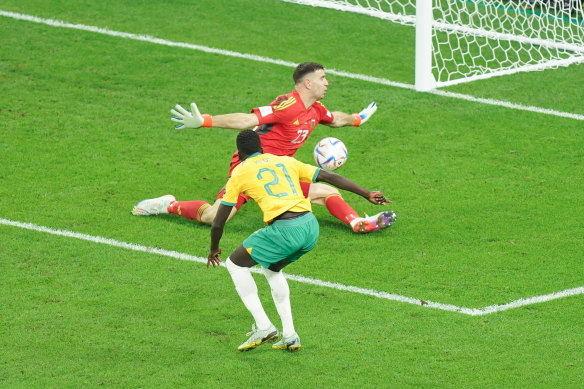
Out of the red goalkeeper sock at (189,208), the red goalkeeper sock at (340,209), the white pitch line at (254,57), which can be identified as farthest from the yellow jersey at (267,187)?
the white pitch line at (254,57)

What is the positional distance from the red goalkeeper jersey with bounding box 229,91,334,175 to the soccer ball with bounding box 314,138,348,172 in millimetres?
239

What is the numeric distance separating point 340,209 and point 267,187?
106 inches

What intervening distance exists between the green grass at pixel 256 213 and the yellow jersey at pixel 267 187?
1.09m

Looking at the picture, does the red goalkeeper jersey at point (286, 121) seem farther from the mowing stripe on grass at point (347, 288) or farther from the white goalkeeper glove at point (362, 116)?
the mowing stripe on grass at point (347, 288)

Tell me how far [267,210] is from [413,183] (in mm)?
4144

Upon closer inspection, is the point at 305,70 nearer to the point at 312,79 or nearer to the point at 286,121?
the point at 312,79

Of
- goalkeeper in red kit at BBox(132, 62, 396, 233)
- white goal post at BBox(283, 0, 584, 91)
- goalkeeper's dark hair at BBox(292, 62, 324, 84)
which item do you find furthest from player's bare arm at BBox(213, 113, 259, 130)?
white goal post at BBox(283, 0, 584, 91)

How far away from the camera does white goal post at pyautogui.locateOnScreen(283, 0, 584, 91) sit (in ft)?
47.2

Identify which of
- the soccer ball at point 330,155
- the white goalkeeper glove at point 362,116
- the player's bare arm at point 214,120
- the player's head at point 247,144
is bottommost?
the soccer ball at point 330,155

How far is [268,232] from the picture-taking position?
7.21 metres

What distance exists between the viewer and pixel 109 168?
11.3 meters

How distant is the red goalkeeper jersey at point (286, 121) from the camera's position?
970 centimetres

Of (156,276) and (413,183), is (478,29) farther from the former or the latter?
(156,276)

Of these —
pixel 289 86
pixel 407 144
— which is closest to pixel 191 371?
pixel 407 144
